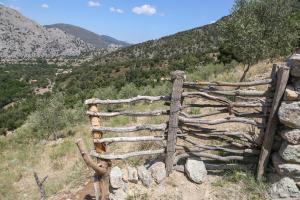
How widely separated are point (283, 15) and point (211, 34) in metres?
47.2

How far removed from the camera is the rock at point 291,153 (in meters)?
5.57

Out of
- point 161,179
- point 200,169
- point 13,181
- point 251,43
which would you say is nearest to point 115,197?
point 161,179

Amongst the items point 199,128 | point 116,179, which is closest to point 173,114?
point 199,128

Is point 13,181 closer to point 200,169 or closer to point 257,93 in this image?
point 200,169

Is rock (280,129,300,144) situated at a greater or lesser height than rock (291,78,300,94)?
lesser

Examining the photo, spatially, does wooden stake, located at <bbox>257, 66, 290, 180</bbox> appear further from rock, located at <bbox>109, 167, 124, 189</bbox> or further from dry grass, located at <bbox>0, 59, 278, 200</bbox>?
rock, located at <bbox>109, 167, 124, 189</bbox>

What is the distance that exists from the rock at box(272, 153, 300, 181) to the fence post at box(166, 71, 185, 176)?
5.71ft

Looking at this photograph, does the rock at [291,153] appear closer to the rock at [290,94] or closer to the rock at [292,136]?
the rock at [292,136]

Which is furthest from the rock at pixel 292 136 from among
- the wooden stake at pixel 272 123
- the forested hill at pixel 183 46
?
the forested hill at pixel 183 46

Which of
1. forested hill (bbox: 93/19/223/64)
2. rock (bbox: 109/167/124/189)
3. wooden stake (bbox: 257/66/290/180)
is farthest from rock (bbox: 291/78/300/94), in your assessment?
forested hill (bbox: 93/19/223/64)

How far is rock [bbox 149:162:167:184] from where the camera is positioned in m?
6.35

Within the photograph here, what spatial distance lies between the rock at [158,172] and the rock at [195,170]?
1.34 feet

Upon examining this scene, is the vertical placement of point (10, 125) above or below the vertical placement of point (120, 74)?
below

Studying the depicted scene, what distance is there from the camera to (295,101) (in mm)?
5539
